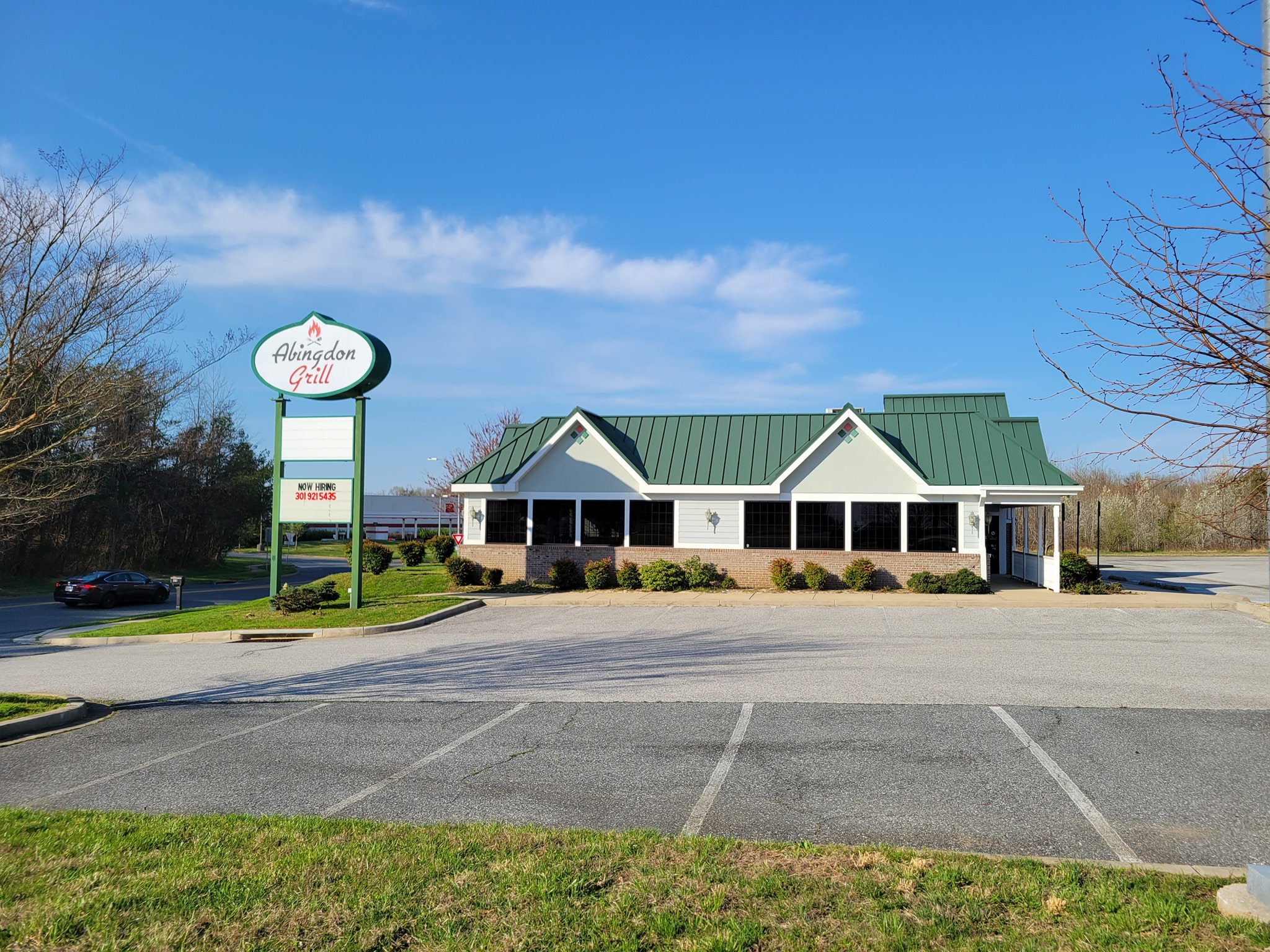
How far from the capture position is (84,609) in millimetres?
30438

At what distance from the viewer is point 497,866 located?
4988 mm

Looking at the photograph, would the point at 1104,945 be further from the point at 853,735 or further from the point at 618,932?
the point at 853,735

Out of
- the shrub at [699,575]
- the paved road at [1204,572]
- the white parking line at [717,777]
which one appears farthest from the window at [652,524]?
the white parking line at [717,777]

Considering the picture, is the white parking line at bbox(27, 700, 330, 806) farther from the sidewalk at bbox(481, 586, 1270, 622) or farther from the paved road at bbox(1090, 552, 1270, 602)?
the paved road at bbox(1090, 552, 1270, 602)

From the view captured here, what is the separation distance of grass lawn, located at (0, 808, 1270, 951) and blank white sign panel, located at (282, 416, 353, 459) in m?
17.9

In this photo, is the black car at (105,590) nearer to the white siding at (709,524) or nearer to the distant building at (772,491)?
the distant building at (772,491)

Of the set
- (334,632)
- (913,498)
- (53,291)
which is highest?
(53,291)

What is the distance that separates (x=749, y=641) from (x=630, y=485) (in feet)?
43.6

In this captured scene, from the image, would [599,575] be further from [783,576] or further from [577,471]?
[783,576]

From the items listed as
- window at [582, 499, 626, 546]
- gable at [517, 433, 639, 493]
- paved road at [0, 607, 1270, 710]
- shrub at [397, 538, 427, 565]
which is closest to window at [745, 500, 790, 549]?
gable at [517, 433, 639, 493]

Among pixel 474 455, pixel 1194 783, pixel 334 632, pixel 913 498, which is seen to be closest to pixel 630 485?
pixel 913 498

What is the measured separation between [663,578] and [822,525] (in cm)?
530

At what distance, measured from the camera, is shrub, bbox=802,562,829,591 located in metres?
25.9

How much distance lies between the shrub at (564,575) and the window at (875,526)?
28.9 ft
